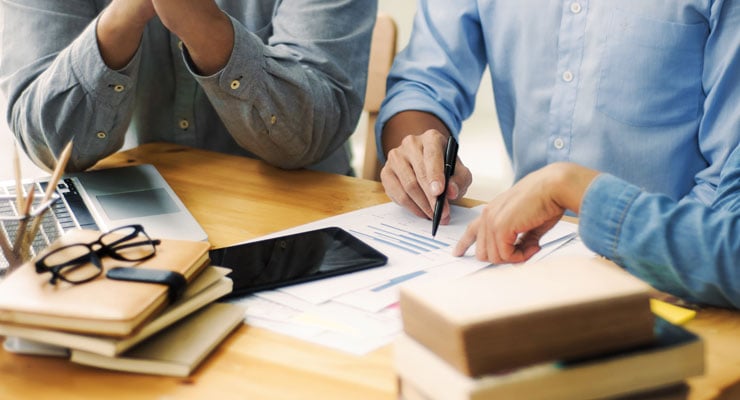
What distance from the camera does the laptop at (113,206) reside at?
962 millimetres

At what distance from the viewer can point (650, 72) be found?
1.17m

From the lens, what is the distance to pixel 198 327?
2.31 feet

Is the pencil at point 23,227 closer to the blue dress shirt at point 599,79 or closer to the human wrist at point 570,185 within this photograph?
the human wrist at point 570,185

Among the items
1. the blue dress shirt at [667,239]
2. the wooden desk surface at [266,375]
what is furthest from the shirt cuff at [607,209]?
the wooden desk surface at [266,375]

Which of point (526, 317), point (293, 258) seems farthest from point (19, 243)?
point (526, 317)

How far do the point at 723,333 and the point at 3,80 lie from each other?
1.14 metres

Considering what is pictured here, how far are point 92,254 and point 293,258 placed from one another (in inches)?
9.7

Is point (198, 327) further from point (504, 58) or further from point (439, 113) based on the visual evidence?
point (504, 58)

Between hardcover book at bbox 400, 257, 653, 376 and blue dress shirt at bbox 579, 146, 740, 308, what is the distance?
24 centimetres

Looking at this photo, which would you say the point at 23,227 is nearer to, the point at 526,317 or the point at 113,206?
the point at 113,206

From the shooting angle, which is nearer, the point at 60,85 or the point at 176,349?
the point at 176,349

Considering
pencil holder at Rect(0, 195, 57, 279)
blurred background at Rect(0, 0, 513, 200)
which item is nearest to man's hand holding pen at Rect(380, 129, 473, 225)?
pencil holder at Rect(0, 195, 57, 279)

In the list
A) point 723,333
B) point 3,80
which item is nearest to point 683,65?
point 723,333

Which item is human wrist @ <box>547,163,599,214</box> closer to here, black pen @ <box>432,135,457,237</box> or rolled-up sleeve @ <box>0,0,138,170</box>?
black pen @ <box>432,135,457,237</box>
